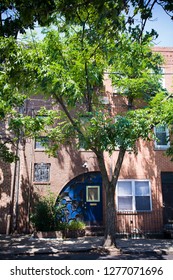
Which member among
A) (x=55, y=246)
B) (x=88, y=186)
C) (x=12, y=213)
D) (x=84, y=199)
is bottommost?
(x=55, y=246)

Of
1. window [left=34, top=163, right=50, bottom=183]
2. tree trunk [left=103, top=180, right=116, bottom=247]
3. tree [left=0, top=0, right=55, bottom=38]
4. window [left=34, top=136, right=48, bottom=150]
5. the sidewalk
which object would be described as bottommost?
the sidewalk

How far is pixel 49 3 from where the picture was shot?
4.76 metres

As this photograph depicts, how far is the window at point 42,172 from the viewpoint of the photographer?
51.8 feet

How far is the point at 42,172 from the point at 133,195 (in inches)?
220

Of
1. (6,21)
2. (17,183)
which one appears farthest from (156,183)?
(6,21)

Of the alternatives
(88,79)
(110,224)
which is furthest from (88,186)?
(88,79)

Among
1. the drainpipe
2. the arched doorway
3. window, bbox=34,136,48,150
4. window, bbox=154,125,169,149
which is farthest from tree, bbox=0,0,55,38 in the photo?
window, bbox=154,125,169,149

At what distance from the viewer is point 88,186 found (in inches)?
627

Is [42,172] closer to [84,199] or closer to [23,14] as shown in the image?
[84,199]

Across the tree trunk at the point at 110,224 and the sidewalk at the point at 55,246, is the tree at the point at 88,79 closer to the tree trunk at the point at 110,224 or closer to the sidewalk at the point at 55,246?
the tree trunk at the point at 110,224

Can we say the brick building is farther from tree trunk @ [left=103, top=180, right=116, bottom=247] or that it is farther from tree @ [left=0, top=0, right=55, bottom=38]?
tree @ [left=0, top=0, right=55, bottom=38]

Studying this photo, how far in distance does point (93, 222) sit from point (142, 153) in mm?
5086

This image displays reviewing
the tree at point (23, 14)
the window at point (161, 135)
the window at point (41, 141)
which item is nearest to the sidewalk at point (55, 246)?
the window at point (41, 141)

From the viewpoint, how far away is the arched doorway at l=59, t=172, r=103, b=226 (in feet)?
50.4
